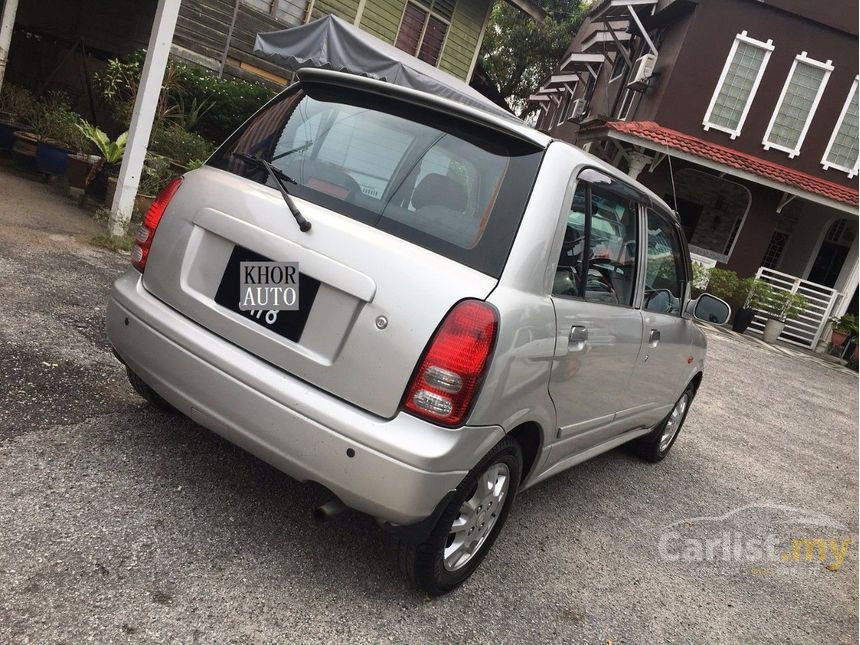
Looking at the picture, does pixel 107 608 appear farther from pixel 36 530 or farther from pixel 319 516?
pixel 319 516

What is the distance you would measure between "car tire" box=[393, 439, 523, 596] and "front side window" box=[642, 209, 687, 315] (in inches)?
57.7

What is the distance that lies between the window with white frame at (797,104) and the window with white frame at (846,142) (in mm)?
726

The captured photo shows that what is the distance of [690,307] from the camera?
479 cm

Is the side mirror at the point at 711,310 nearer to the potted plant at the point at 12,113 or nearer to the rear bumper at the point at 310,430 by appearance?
the rear bumper at the point at 310,430

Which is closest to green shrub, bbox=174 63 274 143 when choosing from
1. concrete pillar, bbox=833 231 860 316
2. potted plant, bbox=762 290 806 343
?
potted plant, bbox=762 290 806 343

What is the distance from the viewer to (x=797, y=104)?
60.2 ft

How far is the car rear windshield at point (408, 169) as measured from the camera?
2.69 m

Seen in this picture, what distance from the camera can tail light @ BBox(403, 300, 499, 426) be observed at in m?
2.48

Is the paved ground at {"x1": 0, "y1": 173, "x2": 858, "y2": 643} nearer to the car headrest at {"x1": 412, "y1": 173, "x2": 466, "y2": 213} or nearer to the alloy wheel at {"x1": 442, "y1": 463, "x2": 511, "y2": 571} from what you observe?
the alloy wheel at {"x1": 442, "y1": 463, "x2": 511, "y2": 571}

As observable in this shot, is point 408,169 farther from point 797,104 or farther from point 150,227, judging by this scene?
point 797,104

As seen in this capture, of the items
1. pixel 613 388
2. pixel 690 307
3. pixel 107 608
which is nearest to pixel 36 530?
pixel 107 608

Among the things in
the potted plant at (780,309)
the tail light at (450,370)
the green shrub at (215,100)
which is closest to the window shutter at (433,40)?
the green shrub at (215,100)

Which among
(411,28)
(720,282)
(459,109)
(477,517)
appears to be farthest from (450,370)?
(720,282)

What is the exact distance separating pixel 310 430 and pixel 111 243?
4970mm
